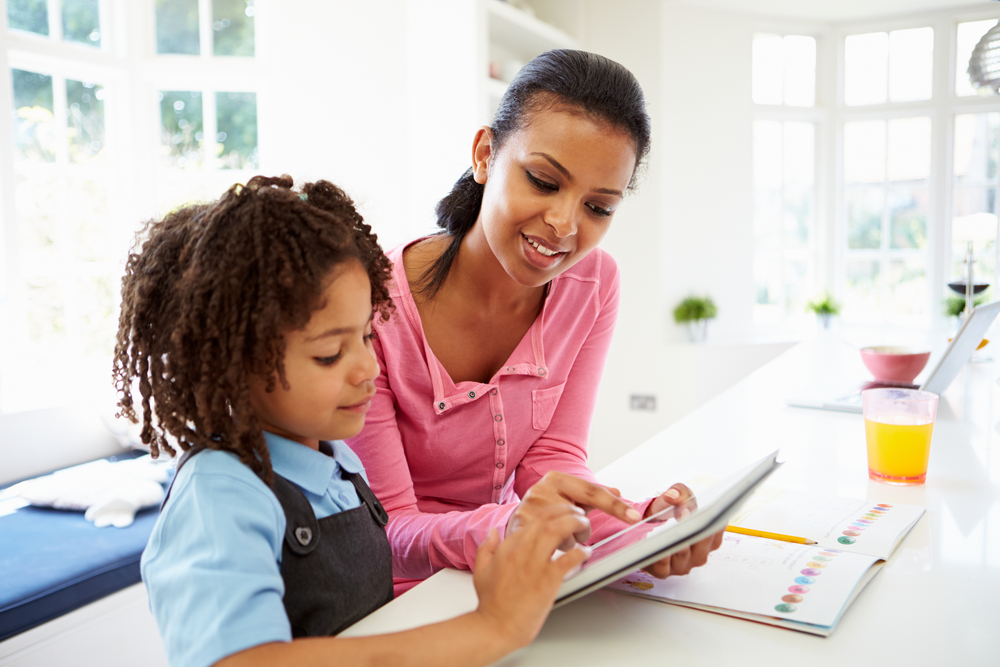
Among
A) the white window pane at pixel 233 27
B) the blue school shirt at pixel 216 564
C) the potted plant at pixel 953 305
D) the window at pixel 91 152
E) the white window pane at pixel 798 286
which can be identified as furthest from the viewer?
the white window pane at pixel 798 286

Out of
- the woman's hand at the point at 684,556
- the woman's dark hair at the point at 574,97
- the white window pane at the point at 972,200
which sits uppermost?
the white window pane at the point at 972,200

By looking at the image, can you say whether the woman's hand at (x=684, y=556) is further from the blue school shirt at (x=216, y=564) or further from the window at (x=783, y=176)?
the window at (x=783, y=176)

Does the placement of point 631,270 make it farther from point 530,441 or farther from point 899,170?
point 530,441

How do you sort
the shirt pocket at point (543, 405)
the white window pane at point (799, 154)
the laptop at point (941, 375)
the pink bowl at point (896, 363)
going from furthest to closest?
1. the white window pane at point (799, 154)
2. the pink bowl at point (896, 363)
3. the laptop at point (941, 375)
4. the shirt pocket at point (543, 405)

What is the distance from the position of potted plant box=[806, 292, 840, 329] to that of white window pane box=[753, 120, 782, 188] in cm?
81

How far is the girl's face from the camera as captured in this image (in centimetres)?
76

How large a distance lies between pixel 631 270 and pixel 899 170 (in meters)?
1.88

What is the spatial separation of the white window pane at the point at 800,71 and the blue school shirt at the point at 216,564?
16.1 feet

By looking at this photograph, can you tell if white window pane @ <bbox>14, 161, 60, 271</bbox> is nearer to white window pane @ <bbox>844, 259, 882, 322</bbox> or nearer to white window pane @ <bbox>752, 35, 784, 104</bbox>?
white window pane @ <bbox>752, 35, 784, 104</bbox>

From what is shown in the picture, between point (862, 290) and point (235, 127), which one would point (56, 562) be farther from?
point (862, 290)

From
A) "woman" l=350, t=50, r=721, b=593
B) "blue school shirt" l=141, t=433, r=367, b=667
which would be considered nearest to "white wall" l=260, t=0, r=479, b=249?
"woman" l=350, t=50, r=721, b=593

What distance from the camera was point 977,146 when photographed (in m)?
4.47

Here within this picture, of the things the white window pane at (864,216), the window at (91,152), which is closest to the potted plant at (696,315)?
the white window pane at (864,216)

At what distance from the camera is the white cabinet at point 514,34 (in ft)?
11.3
